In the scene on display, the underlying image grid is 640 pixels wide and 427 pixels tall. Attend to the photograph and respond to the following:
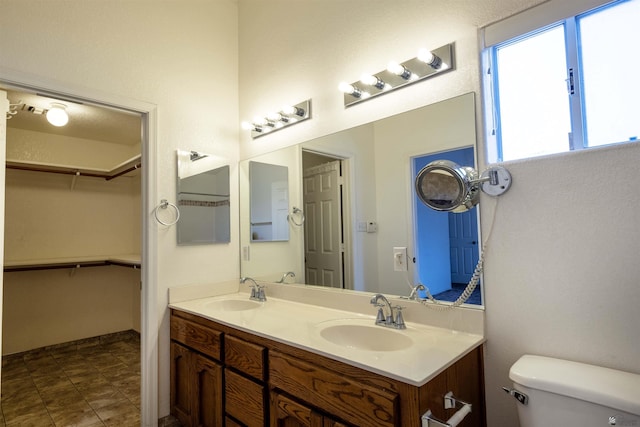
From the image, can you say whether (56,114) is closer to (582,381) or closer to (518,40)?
(518,40)

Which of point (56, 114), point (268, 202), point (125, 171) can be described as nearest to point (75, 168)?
point (125, 171)

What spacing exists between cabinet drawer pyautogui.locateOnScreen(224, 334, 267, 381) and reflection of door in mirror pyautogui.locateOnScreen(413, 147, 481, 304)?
78cm

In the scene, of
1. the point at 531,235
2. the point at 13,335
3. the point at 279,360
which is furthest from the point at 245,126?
the point at 13,335

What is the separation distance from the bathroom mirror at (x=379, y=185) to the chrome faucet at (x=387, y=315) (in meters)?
0.09

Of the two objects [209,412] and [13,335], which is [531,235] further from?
[13,335]

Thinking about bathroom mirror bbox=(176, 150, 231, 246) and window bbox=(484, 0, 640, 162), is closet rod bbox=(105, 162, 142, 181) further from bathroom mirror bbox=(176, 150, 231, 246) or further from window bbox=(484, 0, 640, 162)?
window bbox=(484, 0, 640, 162)

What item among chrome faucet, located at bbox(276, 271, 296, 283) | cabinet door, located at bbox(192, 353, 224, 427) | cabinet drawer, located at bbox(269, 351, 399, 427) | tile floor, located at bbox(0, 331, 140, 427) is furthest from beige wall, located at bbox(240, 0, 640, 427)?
tile floor, located at bbox(0, 331, 140, 427)

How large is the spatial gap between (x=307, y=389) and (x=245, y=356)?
1.30 feet

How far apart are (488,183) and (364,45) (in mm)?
963

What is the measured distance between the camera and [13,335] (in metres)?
3.20

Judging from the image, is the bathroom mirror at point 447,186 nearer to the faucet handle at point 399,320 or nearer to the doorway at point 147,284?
the faucet handle at point 399,320

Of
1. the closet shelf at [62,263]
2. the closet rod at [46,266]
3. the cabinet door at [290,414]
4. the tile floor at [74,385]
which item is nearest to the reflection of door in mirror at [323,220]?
the cabinet door at [290,414]

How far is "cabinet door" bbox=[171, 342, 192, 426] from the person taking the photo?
186 centimetres

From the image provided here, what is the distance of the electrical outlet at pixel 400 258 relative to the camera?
1552 millimetres
